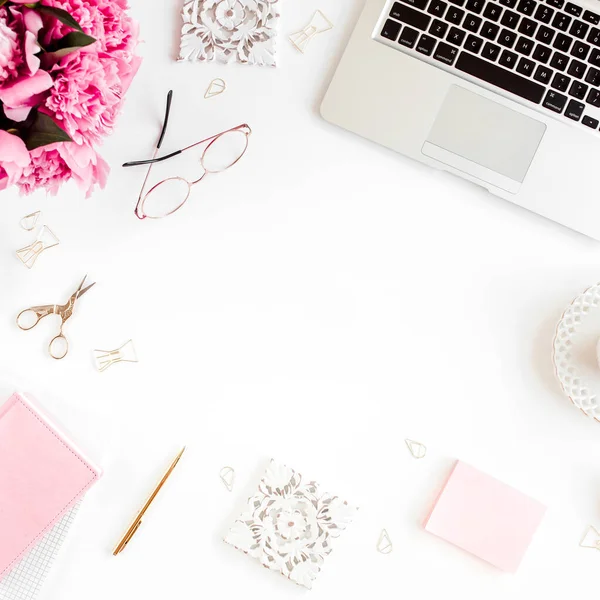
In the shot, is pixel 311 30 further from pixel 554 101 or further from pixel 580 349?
pixel 580 349

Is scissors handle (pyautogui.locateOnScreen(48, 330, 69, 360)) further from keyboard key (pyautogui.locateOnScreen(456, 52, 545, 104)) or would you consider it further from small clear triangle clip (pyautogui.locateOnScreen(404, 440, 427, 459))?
keyboard key (pyautogui.locateOnScreen(456, 52, 545, 104))

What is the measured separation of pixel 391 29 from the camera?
0.72m

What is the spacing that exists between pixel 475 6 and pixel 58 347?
65cm

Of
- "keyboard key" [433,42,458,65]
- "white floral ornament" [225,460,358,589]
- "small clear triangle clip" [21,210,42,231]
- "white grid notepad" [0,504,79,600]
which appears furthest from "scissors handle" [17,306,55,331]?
"keyboard key" [433,42,458,65]

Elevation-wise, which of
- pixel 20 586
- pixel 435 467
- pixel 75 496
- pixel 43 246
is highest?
pixel 43 246

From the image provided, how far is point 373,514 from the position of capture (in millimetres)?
781

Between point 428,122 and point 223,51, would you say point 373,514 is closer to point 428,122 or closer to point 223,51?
point 428,122

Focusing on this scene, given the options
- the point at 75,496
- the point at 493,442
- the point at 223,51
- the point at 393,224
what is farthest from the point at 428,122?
the point at 75,496

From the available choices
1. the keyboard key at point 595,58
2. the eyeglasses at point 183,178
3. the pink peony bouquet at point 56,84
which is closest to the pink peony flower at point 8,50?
the pink peony bouquet at point 56,84

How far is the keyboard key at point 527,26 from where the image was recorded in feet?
2.33

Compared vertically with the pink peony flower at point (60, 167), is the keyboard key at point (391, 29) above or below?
above

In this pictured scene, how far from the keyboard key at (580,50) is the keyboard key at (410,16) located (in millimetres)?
171

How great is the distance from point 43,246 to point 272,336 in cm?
31

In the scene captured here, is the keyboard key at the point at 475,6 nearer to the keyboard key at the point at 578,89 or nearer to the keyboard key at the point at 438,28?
the keyboard key at the point at 438,28
